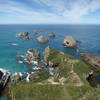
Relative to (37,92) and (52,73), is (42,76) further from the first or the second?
(37,92)

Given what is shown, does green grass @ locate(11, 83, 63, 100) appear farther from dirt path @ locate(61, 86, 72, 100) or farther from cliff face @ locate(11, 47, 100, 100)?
dirt path @ locate(61, 86, 72, 100)

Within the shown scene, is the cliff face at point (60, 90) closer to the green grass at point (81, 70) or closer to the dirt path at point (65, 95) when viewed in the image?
the dirt path at point (65, 95)

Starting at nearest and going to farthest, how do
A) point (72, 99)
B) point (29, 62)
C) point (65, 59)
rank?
point (72, 99) < point (65, 59) < point (29, 62)

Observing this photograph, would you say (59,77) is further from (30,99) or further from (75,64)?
(30,99)

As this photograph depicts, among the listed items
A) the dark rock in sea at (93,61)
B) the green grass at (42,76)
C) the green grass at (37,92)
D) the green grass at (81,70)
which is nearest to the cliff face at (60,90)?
the green grass at (37,92)

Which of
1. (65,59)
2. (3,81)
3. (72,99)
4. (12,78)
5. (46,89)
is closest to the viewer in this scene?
(72,99)

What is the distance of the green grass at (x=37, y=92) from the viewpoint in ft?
102

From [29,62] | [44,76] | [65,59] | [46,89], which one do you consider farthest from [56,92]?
[29,62]

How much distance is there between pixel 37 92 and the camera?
32250 mm

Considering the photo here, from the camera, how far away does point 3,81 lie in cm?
4034

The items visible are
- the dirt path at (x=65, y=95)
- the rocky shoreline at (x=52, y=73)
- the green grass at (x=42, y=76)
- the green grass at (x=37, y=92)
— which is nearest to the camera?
the dirt path at (x=65, y=95)

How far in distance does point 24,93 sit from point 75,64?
2589 centimetres

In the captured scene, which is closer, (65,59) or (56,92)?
(56,92)

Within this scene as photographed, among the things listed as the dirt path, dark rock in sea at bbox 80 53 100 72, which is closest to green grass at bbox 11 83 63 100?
the dirt path
